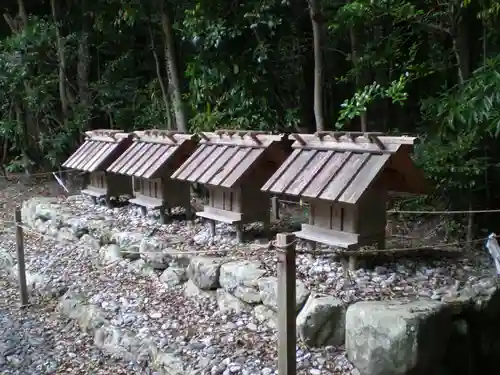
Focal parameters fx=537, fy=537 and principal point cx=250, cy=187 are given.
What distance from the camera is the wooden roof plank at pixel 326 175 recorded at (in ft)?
12.5

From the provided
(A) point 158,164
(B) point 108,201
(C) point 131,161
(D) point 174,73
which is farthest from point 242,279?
(D) point 174,73

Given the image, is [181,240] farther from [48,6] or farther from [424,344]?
[48,6]

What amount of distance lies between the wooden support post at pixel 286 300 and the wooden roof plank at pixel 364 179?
3.13 ft

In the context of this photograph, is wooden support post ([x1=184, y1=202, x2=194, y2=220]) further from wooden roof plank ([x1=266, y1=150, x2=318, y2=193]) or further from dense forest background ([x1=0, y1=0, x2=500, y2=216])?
wooden roof plank ([x1=266, y1=150, x2=318, y2=193])

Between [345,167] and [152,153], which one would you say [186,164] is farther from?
[345,167]

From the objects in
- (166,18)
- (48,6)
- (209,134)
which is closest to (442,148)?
(209,134)

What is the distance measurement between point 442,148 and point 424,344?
1.83 m

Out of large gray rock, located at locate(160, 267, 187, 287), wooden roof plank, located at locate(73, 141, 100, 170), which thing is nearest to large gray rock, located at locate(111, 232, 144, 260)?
large gray rock, located at locate(160, 267, 187, 287)

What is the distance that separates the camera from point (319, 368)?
10.8 ft

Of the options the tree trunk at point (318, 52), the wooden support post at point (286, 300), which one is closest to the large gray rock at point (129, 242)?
the tree trunk at point (318, 52)

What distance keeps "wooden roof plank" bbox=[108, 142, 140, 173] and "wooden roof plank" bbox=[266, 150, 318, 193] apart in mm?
2521

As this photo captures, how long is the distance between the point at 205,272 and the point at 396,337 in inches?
71.3

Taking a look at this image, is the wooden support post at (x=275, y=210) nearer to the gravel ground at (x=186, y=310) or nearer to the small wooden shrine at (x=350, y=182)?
the gravel ground at (x=186, y=310)

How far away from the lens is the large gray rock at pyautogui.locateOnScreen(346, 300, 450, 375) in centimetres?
310
